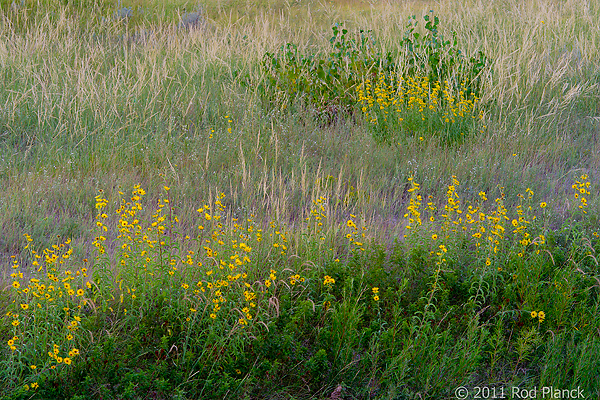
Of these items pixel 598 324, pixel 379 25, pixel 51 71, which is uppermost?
pixel 379 25

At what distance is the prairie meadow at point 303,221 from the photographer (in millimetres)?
2619

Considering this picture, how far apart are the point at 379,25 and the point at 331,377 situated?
21.9ft

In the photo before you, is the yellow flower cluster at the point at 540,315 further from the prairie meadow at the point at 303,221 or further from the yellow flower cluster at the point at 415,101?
the yellow flower cluster at the point at 415,101

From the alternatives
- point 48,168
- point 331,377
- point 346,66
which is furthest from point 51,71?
point 331,377

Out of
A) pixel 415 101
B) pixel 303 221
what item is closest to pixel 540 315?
pixel 303 221

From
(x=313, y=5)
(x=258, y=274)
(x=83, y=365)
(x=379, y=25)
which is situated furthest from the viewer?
(x=313, y=5)

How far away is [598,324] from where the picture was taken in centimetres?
290

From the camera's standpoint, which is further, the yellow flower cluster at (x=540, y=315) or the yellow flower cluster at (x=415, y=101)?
the yellow flower cluster at (x=415, y=101)

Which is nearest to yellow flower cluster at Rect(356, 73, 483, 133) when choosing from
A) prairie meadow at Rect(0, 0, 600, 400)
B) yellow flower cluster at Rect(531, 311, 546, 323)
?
prairie meadow at Rect(0, 0, 600, 400)

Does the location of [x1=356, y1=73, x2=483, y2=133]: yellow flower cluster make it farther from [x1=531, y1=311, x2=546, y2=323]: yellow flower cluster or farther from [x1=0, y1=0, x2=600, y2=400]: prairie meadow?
[x1=531, y1=311, x2=546, y2=323]: yellow flower cluster

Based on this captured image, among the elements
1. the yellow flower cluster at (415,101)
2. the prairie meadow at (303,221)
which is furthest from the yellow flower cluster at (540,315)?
the yellow flower cluster at (415,101)

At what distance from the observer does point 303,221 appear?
3.63m

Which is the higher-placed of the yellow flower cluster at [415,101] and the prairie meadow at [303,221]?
the yellow flower cluster at [415,101]

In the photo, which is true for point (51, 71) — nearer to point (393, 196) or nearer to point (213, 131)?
point (213, 131)
